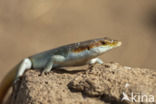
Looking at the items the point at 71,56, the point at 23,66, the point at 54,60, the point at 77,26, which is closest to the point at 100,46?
the point at 71,56

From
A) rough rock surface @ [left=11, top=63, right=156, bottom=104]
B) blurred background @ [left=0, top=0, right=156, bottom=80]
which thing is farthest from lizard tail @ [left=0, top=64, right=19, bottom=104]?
blurred background @ [left=0, top=0, right=156, bottom=80]

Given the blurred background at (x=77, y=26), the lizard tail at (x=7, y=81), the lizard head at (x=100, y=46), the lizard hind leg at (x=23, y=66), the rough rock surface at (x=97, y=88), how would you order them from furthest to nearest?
1. the blurred background at (x=77, y=26)
2. the lizard tail at (x=7, y=81)
3. the lizard hind leg at (x=23, y=66)
4. the lizard head at (x=100, y=46)
5. the rough rock surface at (x=97, y=88)

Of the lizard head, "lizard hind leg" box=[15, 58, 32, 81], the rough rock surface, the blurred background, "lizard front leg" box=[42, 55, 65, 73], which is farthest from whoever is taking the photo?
the blurred background

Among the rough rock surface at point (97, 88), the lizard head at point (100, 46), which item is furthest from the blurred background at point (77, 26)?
the rough rock surface at point (97, 88)

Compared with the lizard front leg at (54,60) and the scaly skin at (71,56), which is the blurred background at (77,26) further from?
the lizard front leg at (54,60)

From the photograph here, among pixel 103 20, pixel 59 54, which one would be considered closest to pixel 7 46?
pixel 103 20

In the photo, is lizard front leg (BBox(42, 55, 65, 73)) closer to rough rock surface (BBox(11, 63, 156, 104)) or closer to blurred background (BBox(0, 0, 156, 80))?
rough rock surface (BBox(11, 63, 156, 104))

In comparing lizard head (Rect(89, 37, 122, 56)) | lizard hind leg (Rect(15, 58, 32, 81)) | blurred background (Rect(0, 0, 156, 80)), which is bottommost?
lizard hind leg (Rect(15, 58, 32, 81))
